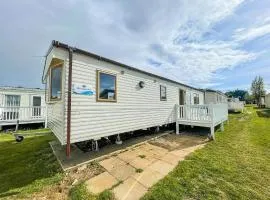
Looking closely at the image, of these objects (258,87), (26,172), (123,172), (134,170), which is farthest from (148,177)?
(258,87)

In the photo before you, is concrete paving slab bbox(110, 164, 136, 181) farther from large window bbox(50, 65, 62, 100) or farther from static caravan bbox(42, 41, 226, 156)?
large window bbox(50, 65, 62, 100)

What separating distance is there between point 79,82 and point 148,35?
865 centimetres

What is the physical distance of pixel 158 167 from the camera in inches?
175

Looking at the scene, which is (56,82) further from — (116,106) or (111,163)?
(111,163)

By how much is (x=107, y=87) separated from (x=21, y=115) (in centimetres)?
1007

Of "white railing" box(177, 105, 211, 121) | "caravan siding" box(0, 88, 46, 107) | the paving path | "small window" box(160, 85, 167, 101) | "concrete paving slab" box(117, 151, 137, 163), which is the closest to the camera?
the paving path

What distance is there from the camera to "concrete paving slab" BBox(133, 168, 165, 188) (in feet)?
11.8

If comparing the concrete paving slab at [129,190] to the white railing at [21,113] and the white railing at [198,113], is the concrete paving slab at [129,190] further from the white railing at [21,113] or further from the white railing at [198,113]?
the white railing at [21,113]

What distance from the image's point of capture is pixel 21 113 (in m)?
11.8

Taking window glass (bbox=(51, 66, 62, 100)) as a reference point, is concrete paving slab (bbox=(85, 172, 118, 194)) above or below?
below

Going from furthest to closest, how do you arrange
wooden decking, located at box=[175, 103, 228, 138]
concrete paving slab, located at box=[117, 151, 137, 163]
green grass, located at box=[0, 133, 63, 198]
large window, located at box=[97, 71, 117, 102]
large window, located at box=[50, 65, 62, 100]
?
wooden decking, located at box=[175, 103, 228, 138] → large window, located at box=[97, 71, 117, 102] → large window, located at box=[50, 65, 62, 100] → concrete paving slab, located at box=[117, 151, 137, 163] → green grass, located at box=[0, 133, 63, 198]

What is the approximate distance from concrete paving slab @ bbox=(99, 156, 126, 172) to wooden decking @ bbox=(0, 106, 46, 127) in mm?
9057

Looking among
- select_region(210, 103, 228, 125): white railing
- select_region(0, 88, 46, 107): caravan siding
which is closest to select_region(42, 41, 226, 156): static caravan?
select_region(210, 103, 228, 125): white railing

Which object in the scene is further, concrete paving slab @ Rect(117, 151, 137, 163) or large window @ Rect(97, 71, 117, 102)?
large window @ Rect(97, 71, 117, 102)
